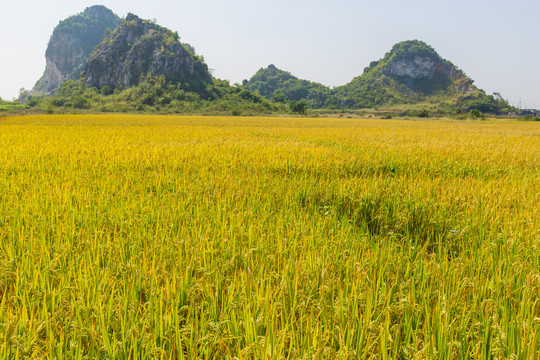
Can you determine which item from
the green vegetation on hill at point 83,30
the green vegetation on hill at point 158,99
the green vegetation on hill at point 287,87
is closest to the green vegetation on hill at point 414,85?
the green vegetation on hill at point 287,87

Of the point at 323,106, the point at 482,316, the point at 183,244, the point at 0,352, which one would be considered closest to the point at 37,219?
the point at 183,244

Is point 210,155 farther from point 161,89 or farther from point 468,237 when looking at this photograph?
point 161,89

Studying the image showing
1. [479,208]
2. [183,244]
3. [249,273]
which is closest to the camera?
[249,273]

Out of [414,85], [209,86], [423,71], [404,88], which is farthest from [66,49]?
[423,71]

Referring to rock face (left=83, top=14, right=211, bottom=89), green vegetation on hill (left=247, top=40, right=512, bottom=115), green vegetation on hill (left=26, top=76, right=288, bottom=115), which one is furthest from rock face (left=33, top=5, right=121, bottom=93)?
green vegetation on hill (left=247, top=40, right=512, bottom=115)

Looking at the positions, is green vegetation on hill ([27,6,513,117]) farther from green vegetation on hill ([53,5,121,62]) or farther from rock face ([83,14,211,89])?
green vegetation on hill ([53,5,121,62])

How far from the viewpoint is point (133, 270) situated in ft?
5.63

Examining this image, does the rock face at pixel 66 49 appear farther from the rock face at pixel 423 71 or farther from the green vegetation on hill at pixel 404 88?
the rock face at pixel 423 71

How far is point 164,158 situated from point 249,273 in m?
4.54

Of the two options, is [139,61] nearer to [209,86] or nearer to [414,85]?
[209,86]

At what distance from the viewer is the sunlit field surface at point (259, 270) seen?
3.92 feet

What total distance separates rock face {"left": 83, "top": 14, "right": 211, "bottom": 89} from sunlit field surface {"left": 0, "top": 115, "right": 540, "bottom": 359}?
101 m

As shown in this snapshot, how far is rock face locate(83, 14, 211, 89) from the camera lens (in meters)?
100

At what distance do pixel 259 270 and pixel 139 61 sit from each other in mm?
117297
